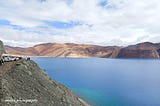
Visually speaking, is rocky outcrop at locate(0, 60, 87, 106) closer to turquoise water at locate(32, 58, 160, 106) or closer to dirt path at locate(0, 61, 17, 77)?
dirt path at locate(0, 61, 17, 77)

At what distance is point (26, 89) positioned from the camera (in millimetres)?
21109

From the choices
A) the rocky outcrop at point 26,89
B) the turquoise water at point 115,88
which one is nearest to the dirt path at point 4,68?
the rocky outcrop at point 26,89

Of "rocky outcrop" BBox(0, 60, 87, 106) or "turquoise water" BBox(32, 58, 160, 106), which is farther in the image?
"turquoise water" BBox(32, 58, 160, 106)

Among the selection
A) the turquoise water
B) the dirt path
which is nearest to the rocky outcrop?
the dirt path

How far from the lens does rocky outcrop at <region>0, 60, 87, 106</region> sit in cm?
1823

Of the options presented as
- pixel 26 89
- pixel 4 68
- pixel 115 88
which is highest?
pixel 4 68

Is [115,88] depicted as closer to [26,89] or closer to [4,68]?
[4,68]

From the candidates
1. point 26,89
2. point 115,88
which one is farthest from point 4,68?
point 115,88

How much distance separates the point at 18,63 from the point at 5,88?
722 cm

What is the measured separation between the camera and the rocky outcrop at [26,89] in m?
18.2

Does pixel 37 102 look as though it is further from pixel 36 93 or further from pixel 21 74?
pixel 21 74

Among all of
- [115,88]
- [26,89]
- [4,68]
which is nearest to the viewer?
[26,89]

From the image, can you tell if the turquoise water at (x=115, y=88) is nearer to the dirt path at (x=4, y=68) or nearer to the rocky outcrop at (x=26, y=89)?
the rocky outcrop at (x=26, y=89)

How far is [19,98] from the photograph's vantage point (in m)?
18.8
